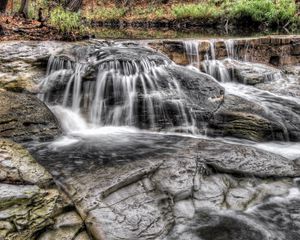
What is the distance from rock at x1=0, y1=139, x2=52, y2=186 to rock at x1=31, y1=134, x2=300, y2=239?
30 cm

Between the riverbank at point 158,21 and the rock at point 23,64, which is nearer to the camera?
the rock at point 23,64

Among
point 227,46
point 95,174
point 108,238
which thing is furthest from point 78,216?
point 227,46

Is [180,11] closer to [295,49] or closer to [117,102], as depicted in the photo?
[295,49]

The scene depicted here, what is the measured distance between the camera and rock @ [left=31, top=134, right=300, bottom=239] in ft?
12.0

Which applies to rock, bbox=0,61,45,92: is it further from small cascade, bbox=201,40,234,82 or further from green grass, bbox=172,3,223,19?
green grass, bbox=172,3,223,19

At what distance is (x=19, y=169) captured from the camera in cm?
380

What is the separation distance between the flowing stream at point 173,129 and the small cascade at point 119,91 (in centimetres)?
2

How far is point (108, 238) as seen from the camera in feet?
11.1

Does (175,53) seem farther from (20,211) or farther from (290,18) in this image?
(290,18)

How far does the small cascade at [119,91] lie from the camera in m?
6.64

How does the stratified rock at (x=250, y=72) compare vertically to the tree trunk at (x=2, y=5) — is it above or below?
below

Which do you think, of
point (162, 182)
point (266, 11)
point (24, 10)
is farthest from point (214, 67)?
point (266, 11)

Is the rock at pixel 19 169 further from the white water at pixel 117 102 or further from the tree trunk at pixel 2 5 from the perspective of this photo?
the tree trunk at pixel 2 5

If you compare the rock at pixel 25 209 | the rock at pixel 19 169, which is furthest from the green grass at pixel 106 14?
the rock at pixel 25 209
